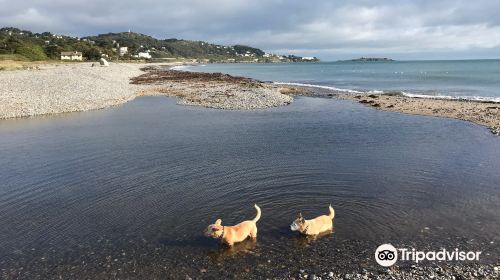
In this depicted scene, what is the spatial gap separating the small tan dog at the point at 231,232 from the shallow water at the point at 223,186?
0.38 meters

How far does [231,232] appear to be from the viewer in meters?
A: 11.6

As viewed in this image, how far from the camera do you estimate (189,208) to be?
14.7m

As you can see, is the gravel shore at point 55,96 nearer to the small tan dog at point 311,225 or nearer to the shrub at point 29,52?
the small tan dog at point 311,225

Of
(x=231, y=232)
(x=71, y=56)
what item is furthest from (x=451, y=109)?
(x=71, y=56)

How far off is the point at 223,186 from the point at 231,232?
5474 millimetres

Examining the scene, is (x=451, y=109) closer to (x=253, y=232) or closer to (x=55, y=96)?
(x=253, y=232)

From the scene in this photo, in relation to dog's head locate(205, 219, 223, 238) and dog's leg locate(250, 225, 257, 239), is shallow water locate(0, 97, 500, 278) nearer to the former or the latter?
dog's leg locate(250, 225, 257, 239)

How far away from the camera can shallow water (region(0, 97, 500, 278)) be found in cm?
1231

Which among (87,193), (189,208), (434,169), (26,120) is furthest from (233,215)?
(26,120)

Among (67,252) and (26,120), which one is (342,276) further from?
(26,120)

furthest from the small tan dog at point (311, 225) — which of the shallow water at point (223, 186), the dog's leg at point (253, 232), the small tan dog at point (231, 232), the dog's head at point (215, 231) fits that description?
the dog's head at point (215, 231)

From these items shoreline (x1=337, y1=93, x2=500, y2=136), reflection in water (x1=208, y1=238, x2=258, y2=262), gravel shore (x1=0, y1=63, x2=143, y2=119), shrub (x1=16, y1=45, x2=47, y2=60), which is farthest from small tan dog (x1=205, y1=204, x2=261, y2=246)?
shrub (x1=16, y1=45, x2=47, y2=60)

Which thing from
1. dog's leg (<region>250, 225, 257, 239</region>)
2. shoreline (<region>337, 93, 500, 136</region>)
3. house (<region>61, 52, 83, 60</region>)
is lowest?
dog's leg (<region>250, 225, 257, 239</region>)

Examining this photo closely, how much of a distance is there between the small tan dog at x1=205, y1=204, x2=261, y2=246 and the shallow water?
0.38 meters
